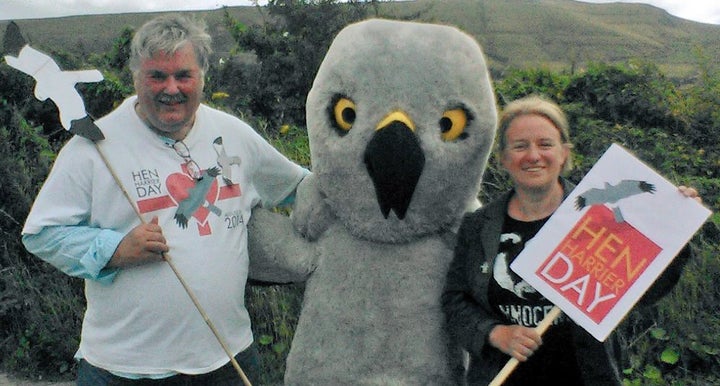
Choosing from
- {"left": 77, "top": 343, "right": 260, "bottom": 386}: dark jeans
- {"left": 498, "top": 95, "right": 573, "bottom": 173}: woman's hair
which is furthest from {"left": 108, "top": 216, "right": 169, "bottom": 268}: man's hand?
{"left": 498, "top": 95, "right": 573, "bottom": 173}: woman's hair

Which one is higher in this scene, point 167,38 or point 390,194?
point 167,38

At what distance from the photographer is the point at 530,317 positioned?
7.95 ft

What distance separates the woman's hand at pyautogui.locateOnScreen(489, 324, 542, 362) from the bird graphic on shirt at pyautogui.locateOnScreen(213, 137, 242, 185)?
41.7 inches

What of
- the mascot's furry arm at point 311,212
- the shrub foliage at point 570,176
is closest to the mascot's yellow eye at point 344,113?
the mascot's furry arm at point 311,212

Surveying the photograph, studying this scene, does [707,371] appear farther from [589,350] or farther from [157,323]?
[157,323]

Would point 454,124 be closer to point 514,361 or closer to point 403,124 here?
point 403,124

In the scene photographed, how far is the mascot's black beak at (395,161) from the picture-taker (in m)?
2.58

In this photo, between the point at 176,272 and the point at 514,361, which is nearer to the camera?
the point at 514,361

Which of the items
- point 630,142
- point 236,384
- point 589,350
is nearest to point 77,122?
point 236,384

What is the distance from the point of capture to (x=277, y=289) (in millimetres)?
4891

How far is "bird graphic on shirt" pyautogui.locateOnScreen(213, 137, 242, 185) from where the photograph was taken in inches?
106

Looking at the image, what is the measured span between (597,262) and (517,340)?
356 mm

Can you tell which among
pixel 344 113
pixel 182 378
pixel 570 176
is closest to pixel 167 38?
pixel 344 113

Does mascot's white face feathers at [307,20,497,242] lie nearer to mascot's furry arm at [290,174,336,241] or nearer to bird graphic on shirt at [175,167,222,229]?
mascot's furry arm at [290,174,336,241]
